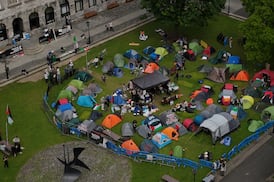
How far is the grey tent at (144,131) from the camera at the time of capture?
211 ft

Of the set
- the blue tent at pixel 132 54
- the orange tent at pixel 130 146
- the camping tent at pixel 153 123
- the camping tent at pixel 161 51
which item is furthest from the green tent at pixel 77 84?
the orange tent at pixel 130 146

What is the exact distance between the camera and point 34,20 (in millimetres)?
Answer: 86500

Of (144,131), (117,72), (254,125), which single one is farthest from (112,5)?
(254,125)

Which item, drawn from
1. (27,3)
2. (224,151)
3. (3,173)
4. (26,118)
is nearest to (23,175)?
(3,173)

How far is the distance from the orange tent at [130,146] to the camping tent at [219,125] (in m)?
8.42

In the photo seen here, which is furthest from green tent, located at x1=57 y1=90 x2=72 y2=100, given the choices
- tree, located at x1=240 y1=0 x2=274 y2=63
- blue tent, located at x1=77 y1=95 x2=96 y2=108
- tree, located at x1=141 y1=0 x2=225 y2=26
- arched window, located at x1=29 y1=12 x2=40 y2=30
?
tree, located at x1=240 y1=0 x2=274 y2=63

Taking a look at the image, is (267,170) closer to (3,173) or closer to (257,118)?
(257,118)

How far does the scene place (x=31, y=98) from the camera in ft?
240

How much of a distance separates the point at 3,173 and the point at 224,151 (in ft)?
82.7

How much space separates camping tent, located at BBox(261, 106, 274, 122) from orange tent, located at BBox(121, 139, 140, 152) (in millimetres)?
16972

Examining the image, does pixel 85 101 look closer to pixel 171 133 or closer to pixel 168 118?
pixel 168 118

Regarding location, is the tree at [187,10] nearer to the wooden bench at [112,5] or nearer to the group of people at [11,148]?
the wooden bench at [112,5]

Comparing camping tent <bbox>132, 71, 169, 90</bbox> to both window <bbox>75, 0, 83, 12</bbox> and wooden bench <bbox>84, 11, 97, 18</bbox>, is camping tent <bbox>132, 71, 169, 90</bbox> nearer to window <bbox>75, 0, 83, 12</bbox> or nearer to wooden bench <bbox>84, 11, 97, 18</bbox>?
wooden bench <bbox>84, 11, 97, 18</bbox>

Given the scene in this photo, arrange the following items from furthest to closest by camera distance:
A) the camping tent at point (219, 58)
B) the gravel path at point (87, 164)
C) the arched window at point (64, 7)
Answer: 1. the arched window at point (64, 7)
2. the camping tent at point (219, 58)
3. the gravel path at point (87, 164)
